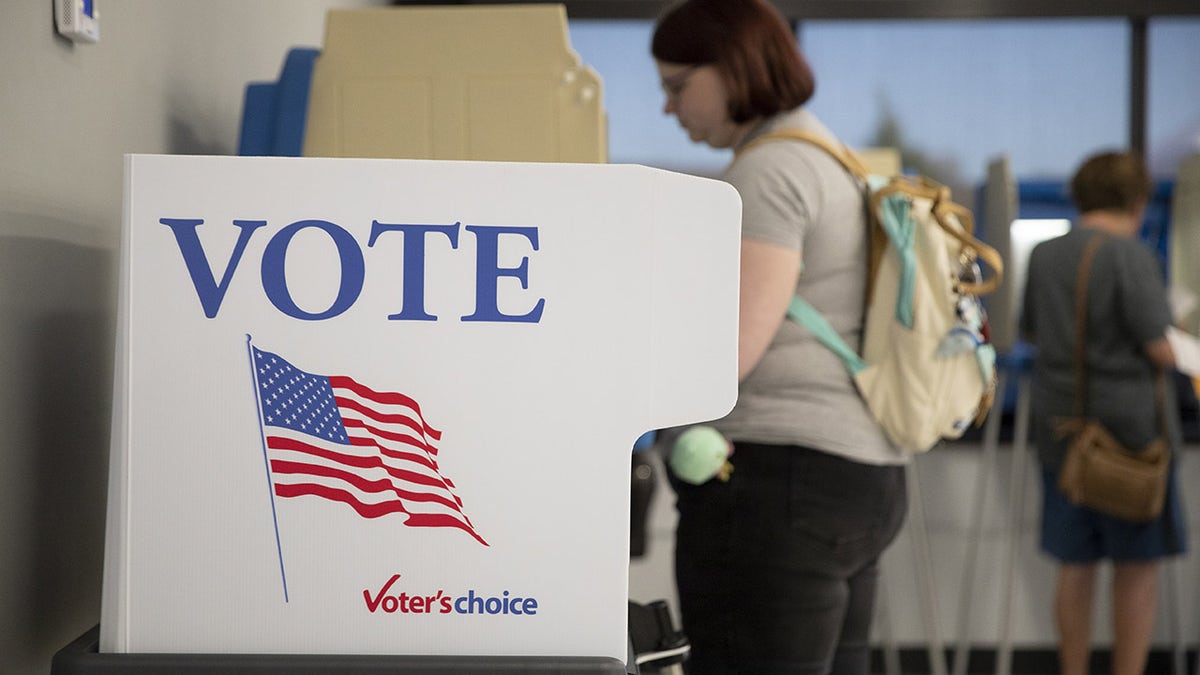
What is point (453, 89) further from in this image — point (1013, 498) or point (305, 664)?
point (1013, 498)

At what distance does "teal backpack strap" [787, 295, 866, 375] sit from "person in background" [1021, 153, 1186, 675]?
5.60 ft

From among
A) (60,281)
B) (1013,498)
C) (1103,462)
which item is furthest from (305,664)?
(1013,498)

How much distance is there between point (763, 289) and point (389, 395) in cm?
59

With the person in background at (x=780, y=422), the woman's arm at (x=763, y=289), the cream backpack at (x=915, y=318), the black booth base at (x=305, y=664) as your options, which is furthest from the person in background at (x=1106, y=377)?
the black booth base at (x=305, y=664)

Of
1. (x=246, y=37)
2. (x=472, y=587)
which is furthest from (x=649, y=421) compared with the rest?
(x=246, y=37)

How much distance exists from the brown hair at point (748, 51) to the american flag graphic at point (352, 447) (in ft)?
2.46

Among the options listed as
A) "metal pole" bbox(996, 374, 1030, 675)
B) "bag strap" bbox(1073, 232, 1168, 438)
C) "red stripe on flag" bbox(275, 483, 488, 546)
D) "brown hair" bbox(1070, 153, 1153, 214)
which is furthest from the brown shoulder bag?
"red stripe on flag" bbox(275, 483, 488, 546)

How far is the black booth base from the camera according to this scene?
2.27 ft

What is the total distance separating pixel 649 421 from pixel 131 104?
2.31 ft

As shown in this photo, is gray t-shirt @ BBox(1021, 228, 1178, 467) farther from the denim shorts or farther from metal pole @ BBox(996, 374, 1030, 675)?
metal pole @ BBox(996, 374, 1030, 675)

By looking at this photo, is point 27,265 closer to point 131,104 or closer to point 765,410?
point 131,104

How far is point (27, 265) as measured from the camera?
90cm

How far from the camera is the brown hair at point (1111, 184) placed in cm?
278

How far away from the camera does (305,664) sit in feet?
2.27
